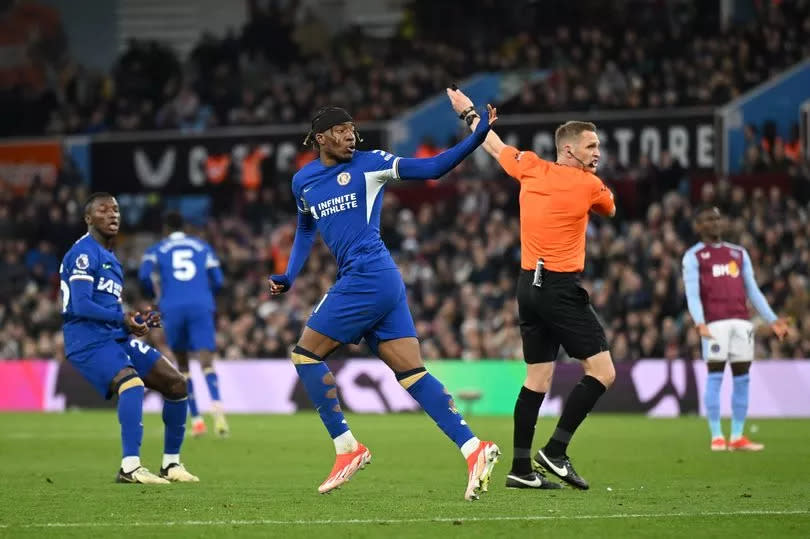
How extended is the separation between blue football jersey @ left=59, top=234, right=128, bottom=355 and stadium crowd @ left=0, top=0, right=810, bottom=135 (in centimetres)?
1783

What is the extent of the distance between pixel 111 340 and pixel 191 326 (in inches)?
255

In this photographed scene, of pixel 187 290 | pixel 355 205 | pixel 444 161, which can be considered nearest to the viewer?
pixel 444 161

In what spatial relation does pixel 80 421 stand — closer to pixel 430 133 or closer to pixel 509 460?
pixel 509 460

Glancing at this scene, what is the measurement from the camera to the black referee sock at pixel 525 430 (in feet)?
33.5

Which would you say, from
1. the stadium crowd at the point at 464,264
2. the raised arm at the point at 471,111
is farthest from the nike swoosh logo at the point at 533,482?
the stadium crowd at the point at 464,264

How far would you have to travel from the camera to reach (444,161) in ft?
29.7

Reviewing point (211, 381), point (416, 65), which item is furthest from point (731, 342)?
point (416, 65)

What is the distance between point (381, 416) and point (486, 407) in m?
1.81

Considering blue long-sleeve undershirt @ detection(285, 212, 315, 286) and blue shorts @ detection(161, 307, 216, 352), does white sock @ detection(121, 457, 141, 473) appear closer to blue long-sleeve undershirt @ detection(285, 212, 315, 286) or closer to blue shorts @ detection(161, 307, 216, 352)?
blue long-sleeve undershirt @ detection(285, 212, 315, 286)

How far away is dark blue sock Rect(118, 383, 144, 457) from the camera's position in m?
11.0

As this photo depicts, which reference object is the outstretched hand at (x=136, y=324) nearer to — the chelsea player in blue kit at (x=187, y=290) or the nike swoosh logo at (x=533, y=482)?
the nike swoosh logo at (x=533, y=482)

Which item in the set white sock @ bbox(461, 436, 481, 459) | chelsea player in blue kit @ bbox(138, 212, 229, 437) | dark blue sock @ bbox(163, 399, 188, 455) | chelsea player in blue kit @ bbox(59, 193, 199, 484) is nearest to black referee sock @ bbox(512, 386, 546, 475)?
white sock @ bbox(461, 436, 481, 459)

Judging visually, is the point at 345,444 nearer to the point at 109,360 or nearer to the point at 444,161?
the point at 444,161

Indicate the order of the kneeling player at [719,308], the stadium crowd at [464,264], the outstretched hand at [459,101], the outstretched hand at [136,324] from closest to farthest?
1. the outstretched hand at [459,101]
2. the outstretched hand at [136,324]
3. the kneeling player at [719,308]
4. the stadium crowd at [464,264]
